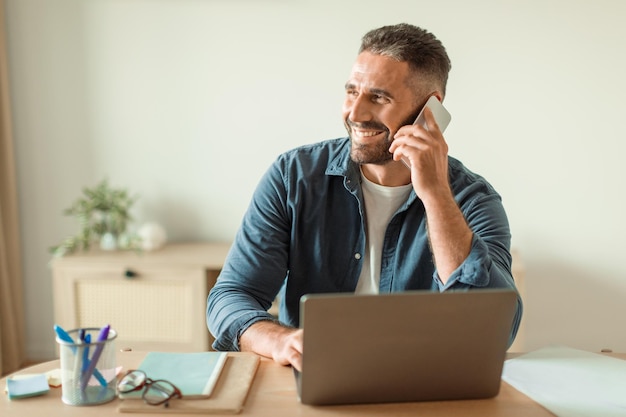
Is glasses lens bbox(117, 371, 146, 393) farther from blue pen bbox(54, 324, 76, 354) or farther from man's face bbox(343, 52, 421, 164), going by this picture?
man's face bbox(343, 52, 421, 164)

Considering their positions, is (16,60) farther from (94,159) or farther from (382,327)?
(382,327)

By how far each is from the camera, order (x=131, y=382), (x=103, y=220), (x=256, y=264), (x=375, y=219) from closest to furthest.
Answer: (x=131, y=382)
(x=256, y=264)
(x=375, y=219)
(x=103, y=220)

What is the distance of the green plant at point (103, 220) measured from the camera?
11.1ft

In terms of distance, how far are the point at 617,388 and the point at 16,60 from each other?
119 inches

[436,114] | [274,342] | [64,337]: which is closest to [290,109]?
[436,114]

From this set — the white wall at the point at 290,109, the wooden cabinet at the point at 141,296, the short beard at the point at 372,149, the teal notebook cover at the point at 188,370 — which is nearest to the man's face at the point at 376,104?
the short beard at the point at 372,149

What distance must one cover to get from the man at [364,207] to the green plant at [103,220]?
1.54 m

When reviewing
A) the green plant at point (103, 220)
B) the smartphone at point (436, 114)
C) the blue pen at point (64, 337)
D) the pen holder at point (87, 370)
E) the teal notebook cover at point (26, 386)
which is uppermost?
the smartphone at point (436, 114)

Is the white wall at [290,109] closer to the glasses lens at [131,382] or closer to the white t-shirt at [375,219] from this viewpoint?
the white t-shirt at [375,219]

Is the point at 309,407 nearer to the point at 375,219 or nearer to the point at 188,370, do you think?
the point at 188,370

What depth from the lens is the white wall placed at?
10.9 ft

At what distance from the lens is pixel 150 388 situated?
4.27 feet

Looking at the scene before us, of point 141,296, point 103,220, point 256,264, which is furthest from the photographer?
point 103,220

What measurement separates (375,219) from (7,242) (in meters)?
2.16
